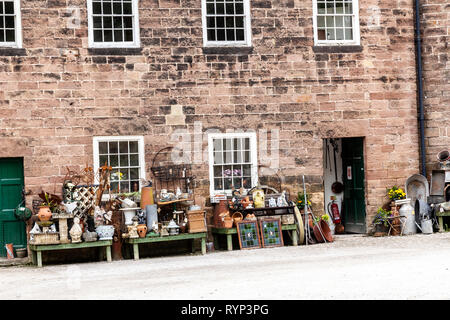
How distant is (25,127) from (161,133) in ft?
8.76

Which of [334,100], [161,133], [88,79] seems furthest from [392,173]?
[88,79]

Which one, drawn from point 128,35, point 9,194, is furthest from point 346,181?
point 9,194

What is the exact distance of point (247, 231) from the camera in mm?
16984

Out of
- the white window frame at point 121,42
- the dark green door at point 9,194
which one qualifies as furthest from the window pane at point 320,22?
the dark green door at point 9,194

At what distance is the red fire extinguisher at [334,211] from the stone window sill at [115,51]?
19.6ft

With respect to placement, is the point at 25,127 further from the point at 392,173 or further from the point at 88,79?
the point at 392,173

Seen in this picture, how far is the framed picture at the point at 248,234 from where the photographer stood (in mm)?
16938

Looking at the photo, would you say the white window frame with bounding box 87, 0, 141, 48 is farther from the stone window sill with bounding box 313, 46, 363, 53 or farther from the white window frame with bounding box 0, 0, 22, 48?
the stone window sill with bounding box 313, 46, 363, 53

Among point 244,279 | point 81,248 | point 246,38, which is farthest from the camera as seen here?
point 246,38

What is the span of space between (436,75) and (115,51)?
6940mm

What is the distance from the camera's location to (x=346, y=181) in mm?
19953

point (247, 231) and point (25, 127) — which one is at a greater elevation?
point (25, 127)

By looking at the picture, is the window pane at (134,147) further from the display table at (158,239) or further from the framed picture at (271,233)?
the framed picture at (271,233)

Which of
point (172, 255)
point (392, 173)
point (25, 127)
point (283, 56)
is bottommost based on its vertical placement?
point (172, 255)
